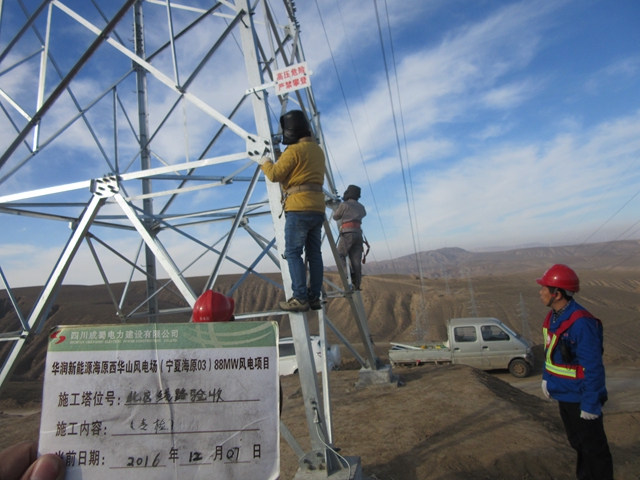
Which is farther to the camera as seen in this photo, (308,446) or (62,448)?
(308,446)

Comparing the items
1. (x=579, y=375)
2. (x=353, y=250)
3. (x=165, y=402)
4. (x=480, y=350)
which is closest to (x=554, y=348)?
(x=579, y=375)

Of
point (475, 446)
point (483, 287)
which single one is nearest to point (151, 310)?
point (475, 446)

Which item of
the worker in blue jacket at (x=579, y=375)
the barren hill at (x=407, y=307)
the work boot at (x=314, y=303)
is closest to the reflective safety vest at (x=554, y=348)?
the worker in blue jacket at (x=579, y=375)

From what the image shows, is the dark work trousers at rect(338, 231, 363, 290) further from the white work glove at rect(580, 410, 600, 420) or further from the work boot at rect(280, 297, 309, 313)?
the white work glove at rect(580, 410, 600, 420)

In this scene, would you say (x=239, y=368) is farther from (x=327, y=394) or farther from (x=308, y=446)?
(x=308, y=446)

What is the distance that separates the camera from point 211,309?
9.28 ft

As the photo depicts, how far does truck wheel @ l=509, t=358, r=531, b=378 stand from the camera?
13.5 m

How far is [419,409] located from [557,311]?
3717 mm

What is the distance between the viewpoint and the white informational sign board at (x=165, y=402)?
6.17 feet

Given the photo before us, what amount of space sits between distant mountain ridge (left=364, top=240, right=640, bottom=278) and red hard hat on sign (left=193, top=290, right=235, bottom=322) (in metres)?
86.9

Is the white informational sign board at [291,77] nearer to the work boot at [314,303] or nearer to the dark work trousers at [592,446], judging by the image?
the work boot at [314,303]

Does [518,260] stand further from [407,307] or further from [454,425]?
[454,425]

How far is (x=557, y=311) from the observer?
3.82 meters

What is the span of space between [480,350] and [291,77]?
12.4m
